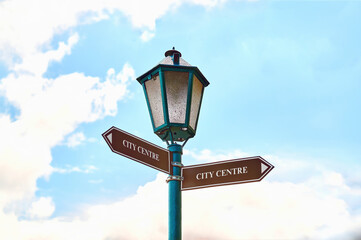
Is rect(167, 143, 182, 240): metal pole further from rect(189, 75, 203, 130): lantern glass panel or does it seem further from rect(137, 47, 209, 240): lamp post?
rect(189, 75, 203, 130): lantern glass panel

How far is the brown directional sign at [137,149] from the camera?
13.6 ft

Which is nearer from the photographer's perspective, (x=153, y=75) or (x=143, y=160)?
(x=143, y=160)

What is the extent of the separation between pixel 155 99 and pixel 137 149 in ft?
2.29

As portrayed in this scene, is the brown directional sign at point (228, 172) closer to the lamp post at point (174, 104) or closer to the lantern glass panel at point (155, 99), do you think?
the lamp post at point (174, 104)

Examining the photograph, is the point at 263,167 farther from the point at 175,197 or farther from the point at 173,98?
the point at 173,98

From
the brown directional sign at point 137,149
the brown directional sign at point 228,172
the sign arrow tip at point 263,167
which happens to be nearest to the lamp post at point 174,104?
→ the brown directional sign at point 137,149

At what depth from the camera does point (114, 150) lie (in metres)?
4.11

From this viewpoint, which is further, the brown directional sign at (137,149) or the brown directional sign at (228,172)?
the brown directional sign at (228,172)

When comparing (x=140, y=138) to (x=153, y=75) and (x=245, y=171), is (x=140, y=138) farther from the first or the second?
(x=245, y=171)

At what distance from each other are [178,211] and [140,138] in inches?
33.7

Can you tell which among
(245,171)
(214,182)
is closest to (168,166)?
(214,182)

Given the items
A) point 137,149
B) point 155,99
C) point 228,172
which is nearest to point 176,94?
point 155,99

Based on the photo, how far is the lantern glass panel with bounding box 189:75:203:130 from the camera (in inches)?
185

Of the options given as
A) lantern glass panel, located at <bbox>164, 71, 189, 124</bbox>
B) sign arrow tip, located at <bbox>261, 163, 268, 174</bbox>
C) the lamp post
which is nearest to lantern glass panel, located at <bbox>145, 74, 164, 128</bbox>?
the lamp post
